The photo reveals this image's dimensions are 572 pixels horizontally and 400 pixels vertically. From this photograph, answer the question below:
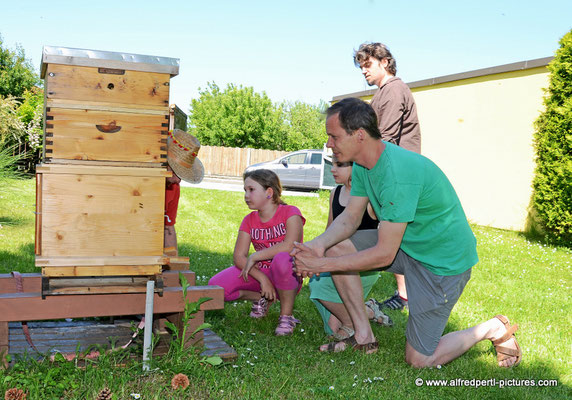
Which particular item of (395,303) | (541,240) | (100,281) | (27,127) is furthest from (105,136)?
(27,127)

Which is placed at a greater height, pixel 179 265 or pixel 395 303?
pixel 179 265

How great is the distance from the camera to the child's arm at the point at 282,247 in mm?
4383

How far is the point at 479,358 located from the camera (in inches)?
153

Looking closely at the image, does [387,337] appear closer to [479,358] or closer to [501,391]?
[479,358]

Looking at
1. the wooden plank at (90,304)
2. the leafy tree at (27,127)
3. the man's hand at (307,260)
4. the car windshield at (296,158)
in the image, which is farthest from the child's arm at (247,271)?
the car windshield at (296,158)

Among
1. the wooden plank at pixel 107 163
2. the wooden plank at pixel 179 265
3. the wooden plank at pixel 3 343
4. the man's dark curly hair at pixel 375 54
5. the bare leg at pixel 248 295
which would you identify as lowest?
the bare leg at pixel 248 295

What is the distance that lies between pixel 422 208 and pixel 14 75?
1585 inches

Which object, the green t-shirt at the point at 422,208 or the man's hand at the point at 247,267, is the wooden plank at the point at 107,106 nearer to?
the green t-shirt at the point at 422,208

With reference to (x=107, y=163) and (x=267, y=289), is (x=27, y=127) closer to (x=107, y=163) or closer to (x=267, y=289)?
(x=267, y=289)

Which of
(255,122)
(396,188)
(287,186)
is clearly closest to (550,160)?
(396,188)

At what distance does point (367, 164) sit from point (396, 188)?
12.6 inches

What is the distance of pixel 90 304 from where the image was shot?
3068 millimetres

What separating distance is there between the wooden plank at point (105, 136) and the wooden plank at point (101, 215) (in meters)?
0.13

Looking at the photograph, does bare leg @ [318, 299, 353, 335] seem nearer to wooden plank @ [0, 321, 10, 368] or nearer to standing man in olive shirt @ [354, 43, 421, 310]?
standing man in olive shirt @ [354, 43, 421, 310]
